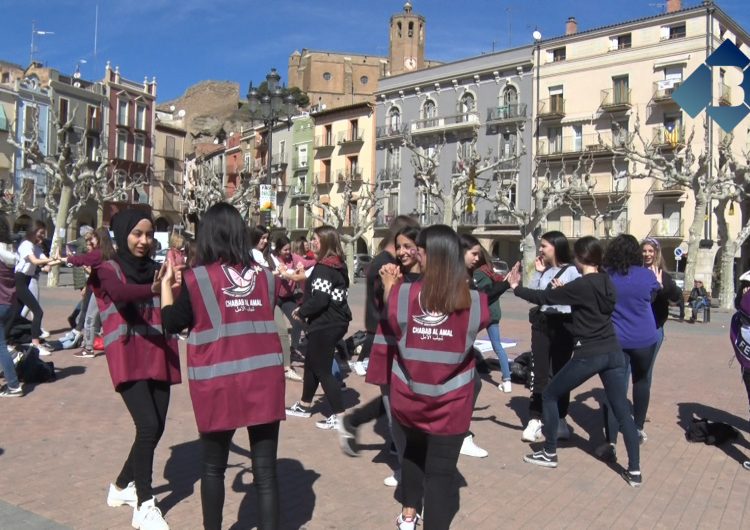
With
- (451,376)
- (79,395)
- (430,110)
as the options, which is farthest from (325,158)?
(451,376)

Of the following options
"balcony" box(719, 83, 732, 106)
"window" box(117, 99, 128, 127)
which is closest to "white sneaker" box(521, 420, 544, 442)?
"balcony" box(719, 83, 732, 106)

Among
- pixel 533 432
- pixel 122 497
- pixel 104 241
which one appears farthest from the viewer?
pixel 104 241

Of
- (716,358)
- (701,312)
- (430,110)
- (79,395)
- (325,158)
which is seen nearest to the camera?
(79,395)

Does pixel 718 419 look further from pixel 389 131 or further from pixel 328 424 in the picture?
pixel 389 131

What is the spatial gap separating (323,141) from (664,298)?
52417mm

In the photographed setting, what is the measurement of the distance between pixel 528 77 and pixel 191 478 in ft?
142

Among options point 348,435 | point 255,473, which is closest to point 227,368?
point 255,473

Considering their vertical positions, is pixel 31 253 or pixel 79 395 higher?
pixel 31 253

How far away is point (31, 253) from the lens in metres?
9.56

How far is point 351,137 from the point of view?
55.4 meters

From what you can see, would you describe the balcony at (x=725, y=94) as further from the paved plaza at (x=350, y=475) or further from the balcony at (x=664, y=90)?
the paved plaza at (x=350, y=475)

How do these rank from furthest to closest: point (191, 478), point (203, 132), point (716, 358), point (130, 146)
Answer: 1. point (203, 132)
2. point (130, 146)
3. point (716, 358)
4. point (191, 478)

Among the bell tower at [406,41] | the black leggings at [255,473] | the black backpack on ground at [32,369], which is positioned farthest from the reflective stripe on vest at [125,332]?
the bell tower at [406,41]

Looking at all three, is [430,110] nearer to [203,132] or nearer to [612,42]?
[612,42]
